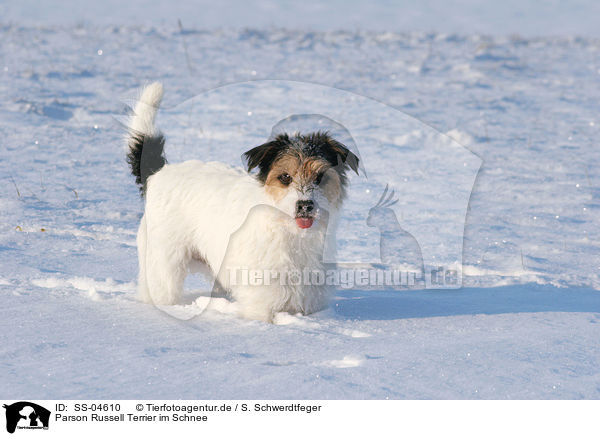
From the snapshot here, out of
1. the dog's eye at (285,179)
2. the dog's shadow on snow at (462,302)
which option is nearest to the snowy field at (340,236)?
the dog's shadow on snow at (462,302)

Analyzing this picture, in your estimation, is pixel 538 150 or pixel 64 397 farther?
pixel 538 150

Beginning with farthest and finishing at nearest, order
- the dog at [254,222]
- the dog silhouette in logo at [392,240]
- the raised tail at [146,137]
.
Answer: the dog silhouette in logo at [392,240]
the raised tail at [146,137]
the dog at [254,222]

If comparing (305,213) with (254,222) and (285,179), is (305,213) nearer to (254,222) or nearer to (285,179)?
(285,179)

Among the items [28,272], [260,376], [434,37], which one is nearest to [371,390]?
[260,376]

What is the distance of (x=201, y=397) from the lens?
9.04 ft

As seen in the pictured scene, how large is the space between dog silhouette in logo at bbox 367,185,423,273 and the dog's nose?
1.91m

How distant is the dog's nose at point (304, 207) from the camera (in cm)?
381

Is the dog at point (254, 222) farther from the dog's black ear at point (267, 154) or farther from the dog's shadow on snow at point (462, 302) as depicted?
the dog's shadow on snow at point (462, 302)

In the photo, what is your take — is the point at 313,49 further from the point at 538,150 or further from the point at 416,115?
the point at 538,150

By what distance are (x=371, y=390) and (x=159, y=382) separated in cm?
90
